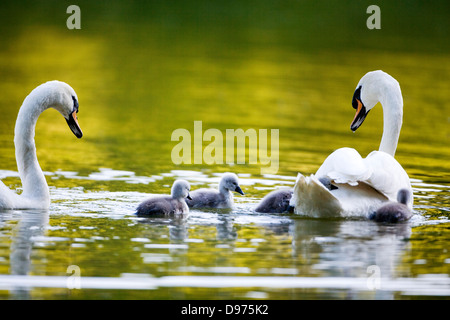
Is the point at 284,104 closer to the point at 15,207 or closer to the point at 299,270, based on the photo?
the point at 15,207

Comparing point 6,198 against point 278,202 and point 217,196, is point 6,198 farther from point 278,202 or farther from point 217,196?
point 278,202

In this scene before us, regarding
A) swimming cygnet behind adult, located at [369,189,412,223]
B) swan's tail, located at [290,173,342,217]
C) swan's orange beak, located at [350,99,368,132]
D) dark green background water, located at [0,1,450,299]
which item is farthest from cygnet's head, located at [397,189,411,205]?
swan's orange beak, located at [350,99,368,132]

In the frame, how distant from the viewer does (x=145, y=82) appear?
22750mm

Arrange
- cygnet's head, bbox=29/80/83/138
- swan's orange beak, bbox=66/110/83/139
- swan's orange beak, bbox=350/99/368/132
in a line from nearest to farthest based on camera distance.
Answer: cygnet's head, bbox=29/80/83/138 → swan's orange beak, bbox=66/110/83/139 → swan's orange beak, bbox=350/99/368/132

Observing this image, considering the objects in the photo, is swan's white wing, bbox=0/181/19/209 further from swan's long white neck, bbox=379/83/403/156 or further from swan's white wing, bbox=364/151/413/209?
swan's long white neck, bbox=379/83/403/156

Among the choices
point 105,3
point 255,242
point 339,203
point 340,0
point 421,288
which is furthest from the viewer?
point 340,0

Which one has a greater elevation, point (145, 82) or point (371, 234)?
point (145, 82)

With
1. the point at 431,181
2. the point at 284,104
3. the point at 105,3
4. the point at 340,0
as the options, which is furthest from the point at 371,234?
the point at 340,0

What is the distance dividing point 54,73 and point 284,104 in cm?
580

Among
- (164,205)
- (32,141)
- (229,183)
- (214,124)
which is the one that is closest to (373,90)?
(229,183)

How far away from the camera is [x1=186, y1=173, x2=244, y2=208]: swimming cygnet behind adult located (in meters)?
10.9

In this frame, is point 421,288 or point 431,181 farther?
point 431,181

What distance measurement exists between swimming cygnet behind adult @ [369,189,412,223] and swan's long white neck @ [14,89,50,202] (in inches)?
140
